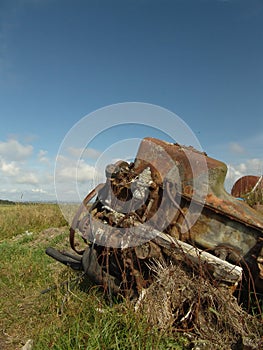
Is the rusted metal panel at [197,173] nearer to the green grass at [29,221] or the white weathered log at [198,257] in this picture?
the white weathered log at [198,257]

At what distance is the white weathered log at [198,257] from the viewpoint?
3055mm

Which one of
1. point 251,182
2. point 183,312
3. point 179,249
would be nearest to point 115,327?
point 183,312

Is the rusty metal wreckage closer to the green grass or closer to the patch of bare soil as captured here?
the patch of bare soil

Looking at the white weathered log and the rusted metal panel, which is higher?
the rusted metal panel

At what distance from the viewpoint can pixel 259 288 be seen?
3.21 meters

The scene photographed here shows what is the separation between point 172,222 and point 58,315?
1.49 m

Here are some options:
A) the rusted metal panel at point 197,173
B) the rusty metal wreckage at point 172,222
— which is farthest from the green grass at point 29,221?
the rusted metal panel at point 197,173

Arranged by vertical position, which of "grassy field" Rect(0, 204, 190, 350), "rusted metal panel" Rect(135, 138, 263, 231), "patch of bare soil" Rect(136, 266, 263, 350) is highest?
"rusted metal panel" Rect(135, 138, 263, 231)

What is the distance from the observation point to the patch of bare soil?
2.86m

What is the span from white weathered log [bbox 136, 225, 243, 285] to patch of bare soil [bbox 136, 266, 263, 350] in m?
0.13

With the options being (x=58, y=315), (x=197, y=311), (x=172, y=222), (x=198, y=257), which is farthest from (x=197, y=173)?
(x=58, y=315)

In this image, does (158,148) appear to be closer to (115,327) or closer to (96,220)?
(96,220)

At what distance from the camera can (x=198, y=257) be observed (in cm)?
308

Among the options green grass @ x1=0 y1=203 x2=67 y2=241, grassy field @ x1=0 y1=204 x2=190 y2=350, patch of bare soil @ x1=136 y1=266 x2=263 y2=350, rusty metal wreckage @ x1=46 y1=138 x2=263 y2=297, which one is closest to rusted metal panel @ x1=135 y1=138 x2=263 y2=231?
rusty metal wreckage @ x1=46 y1=138 x2=263 y2=297
